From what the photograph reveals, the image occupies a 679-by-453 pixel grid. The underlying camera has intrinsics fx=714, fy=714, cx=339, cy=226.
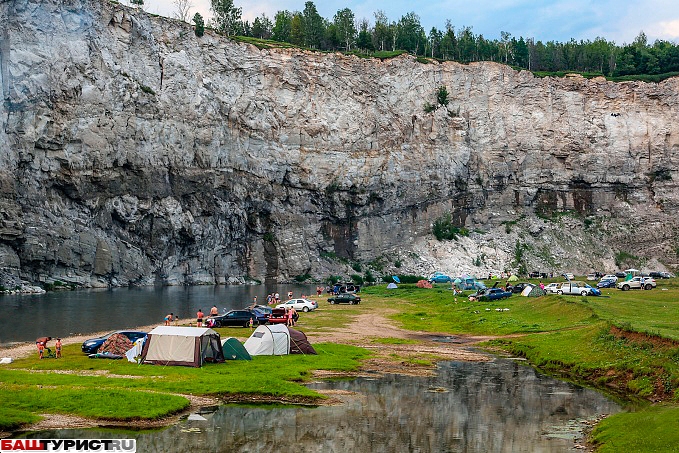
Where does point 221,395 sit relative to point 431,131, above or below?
below

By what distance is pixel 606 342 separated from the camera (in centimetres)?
3888

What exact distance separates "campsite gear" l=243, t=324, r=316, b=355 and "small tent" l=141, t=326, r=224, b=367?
512cm

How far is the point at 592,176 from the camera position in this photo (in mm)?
144250

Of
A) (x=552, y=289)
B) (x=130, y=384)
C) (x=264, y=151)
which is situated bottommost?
(x=552, y=289)

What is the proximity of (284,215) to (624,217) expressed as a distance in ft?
223

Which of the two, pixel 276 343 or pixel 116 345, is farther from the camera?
pixel 276 343

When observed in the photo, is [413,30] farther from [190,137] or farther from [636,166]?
[190,137]

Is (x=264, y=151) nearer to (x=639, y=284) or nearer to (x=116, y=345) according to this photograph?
(x=639, y=284)

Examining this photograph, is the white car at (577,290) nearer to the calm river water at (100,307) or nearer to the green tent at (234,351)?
the calm river water at (100,307)

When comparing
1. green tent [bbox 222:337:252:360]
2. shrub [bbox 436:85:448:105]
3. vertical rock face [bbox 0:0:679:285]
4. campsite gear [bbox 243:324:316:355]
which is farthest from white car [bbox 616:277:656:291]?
shrub [bbox 436:85:448:105]

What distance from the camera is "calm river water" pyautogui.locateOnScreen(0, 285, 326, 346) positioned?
53.8 meters

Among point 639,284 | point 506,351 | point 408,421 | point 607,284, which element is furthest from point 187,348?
point 607,284

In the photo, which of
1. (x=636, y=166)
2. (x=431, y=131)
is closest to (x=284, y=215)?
(x=431, y=131)

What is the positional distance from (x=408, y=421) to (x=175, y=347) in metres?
13.9
